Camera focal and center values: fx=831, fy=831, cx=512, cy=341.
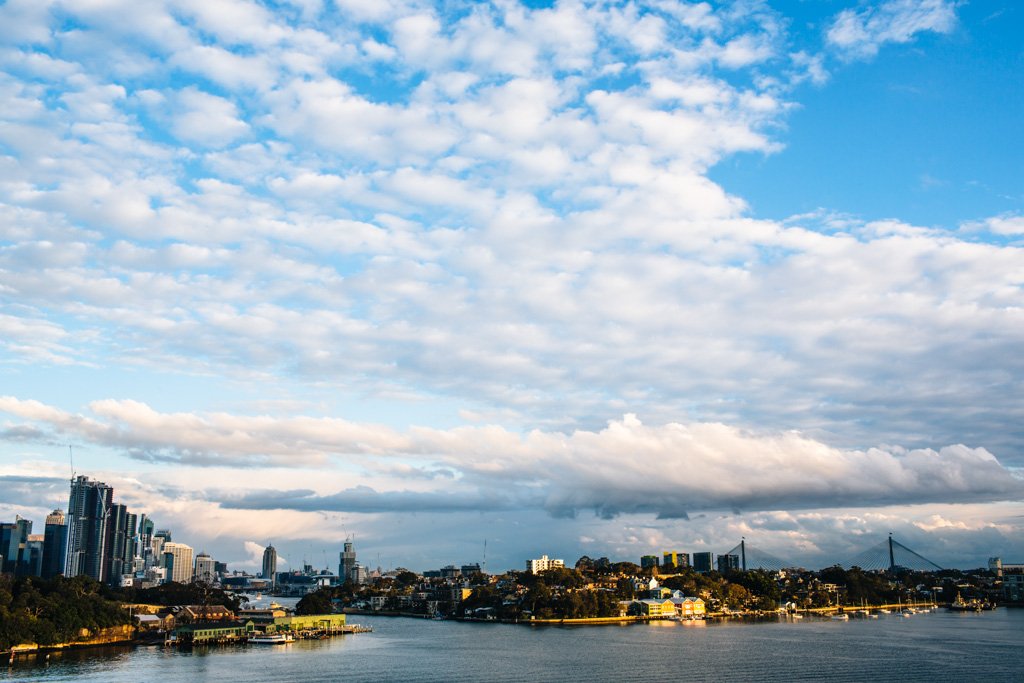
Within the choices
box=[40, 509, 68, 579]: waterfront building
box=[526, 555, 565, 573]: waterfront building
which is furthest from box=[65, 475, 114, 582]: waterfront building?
box=[526, 555, 565, 573]: waterfront building

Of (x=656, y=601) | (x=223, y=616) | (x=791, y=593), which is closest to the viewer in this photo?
(x=223, y=616)

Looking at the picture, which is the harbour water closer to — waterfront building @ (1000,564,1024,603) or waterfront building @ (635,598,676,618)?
waterfront building @ (635,598,676,618)

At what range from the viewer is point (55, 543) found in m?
132

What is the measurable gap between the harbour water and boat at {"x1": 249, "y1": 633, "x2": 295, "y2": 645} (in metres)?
1.45

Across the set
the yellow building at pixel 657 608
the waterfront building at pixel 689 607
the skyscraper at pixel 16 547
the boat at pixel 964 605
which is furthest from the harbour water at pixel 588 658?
the skyscraper at pixel 16 547

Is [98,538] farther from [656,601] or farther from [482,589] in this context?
[656,601]

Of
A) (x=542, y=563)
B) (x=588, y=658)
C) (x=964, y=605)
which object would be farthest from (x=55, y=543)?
(x=964, y=605)

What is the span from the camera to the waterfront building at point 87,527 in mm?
132125

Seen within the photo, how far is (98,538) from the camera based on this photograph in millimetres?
135500

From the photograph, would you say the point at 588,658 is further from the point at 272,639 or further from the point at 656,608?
the point at 656,608

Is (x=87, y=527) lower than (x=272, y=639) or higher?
higher

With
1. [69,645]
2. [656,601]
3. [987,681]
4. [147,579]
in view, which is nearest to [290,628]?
[69,645]

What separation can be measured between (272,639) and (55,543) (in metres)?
91.8

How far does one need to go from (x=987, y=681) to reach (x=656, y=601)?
55.0 m
